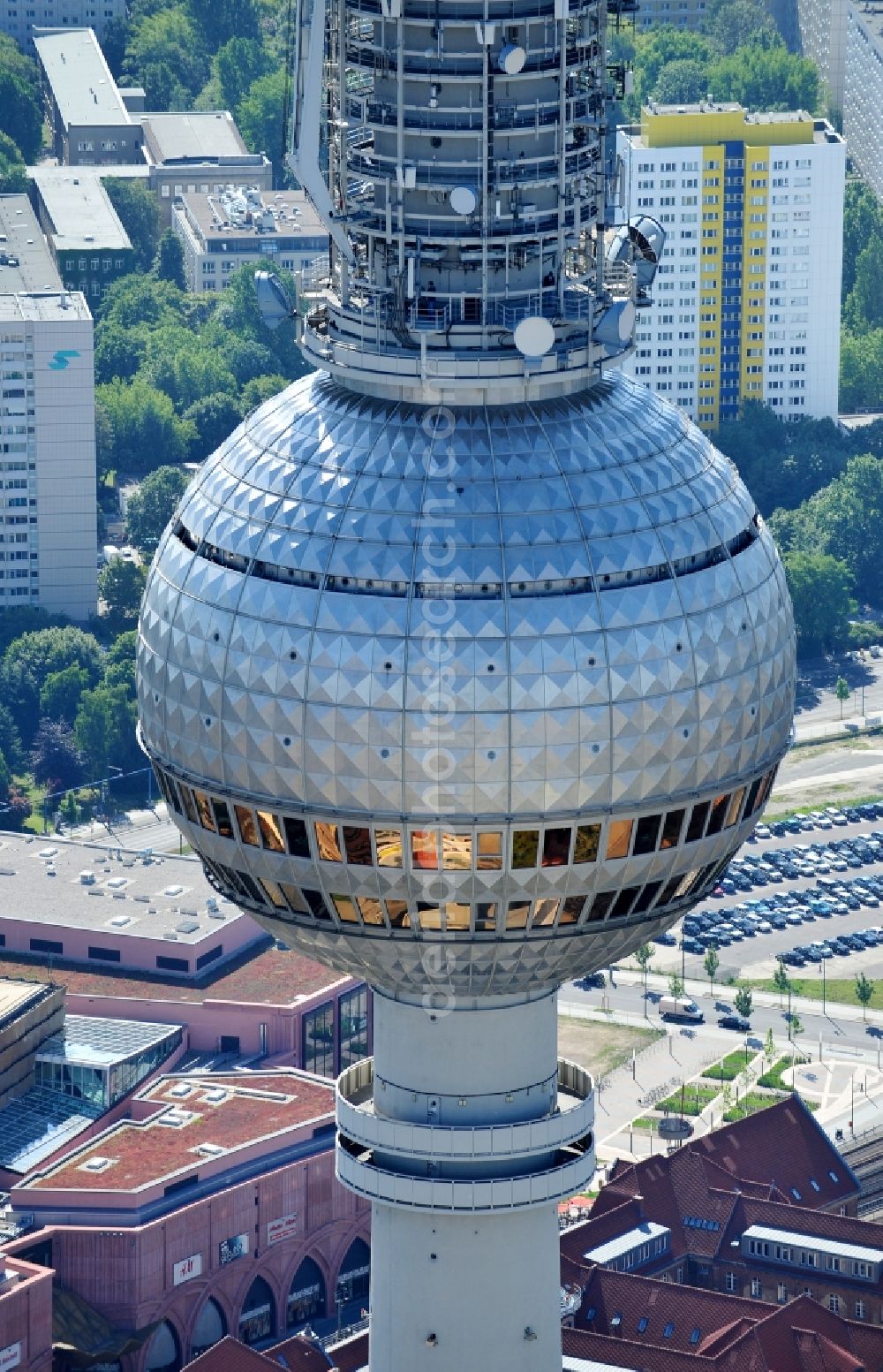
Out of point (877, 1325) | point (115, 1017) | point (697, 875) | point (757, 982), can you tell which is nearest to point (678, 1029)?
point (757, 982)

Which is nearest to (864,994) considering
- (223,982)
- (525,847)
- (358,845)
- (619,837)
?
(223,982)

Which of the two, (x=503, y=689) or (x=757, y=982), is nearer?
(x=503, y=689)

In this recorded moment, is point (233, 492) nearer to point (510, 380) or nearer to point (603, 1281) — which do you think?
point (510, 380)

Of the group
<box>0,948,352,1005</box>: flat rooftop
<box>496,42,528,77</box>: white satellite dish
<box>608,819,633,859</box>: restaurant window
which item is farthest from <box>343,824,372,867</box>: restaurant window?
<box>0,948,352,1005</box>: flat rooftop

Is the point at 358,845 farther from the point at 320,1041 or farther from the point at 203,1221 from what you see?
the point at 320,1041

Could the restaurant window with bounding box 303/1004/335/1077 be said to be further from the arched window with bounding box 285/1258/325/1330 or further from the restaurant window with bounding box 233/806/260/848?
the restaurant window with bounding box 233/806/260/848

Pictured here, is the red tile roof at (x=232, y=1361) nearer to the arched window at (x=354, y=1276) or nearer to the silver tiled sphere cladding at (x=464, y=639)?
the arched window at (x=354, y=1276)

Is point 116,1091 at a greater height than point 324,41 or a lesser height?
lesser
